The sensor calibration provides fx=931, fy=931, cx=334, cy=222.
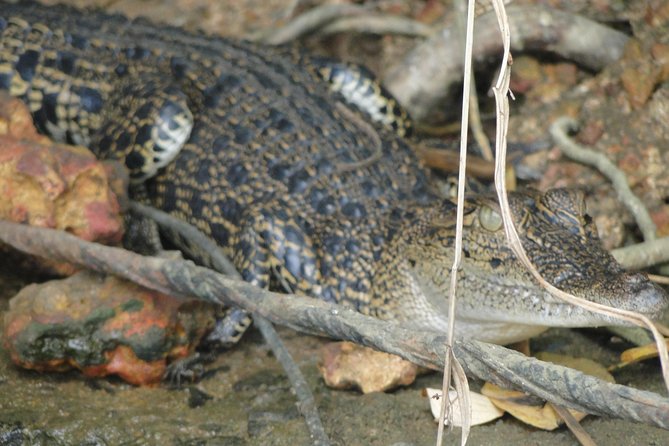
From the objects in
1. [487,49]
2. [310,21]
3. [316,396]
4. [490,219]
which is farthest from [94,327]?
[310,21]

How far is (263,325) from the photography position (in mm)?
3529

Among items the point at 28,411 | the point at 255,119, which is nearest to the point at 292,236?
the point at 255,119

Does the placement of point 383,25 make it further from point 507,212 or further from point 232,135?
point 507,212

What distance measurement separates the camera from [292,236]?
418 cm

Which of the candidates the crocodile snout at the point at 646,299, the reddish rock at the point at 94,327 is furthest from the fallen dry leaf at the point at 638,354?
the reddish rock at the point at 94,327

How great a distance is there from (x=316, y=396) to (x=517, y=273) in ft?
2.98

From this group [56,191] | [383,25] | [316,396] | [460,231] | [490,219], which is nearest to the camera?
[460,231]

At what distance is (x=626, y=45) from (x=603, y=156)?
0.70 metres

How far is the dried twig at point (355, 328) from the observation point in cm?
243

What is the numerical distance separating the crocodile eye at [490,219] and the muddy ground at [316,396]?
65 centimetres

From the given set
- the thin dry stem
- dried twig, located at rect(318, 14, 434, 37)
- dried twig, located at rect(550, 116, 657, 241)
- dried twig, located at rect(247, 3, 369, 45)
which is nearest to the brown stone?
the thin dry stem

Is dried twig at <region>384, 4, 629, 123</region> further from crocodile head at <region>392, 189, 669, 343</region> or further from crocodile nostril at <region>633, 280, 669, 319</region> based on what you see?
crocodile nostril at <region>633, 280, 669, 319</region>

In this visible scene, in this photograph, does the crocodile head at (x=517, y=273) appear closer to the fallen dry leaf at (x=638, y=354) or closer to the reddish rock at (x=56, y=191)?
the fallen dry leaf at (x=638, y=354)

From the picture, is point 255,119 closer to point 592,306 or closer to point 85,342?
point 85,342
